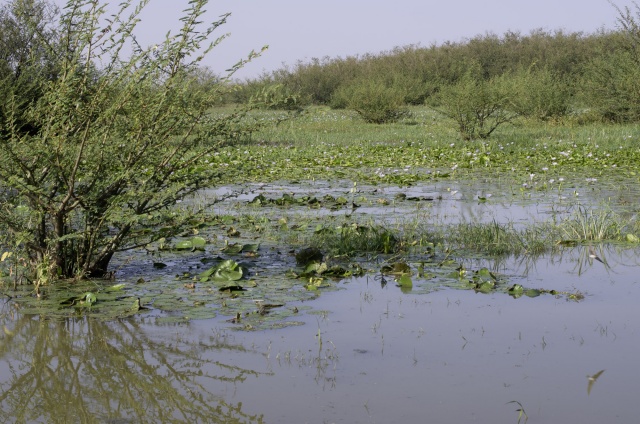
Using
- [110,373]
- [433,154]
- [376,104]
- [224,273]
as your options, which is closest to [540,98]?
[376,104]

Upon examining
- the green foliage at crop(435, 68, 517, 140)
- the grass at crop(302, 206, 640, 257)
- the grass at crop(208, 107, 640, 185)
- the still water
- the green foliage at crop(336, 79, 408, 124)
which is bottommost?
the still water

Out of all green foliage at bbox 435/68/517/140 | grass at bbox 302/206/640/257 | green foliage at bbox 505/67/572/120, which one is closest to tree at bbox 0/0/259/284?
grass at bbox 302/206/640/257

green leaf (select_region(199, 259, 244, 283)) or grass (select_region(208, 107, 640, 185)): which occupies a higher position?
grass (select_region(208, 107, 640, 185))

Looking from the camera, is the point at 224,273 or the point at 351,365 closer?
the point at 351,365

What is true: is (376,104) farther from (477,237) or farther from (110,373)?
(110,373)

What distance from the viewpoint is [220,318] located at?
188 inches

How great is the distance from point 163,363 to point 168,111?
80.2 inches

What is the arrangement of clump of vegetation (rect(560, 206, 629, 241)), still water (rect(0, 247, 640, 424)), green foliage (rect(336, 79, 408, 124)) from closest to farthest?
1. still water (rect(0, 247, 640, 424))
2. clump of vegetation (rect(560, 206, 629, 241))
3. green foliage (rect(336, 79, 408, 124))

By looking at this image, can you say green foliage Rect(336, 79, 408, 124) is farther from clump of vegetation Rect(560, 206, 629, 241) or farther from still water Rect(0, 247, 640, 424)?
still water Rect(0, 247, 640, 424)

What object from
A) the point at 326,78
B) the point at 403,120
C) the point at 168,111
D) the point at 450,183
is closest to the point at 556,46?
the point at 326,78

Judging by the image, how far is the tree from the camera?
5387 millimetres

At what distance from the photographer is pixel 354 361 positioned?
13.1 ft

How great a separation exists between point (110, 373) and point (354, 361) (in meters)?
1.10

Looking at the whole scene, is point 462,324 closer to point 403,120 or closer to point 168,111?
point 168,111
